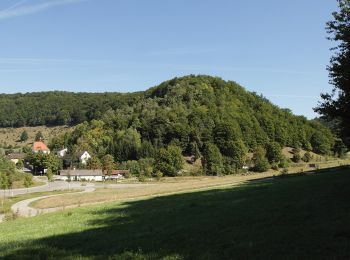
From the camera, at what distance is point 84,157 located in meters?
194

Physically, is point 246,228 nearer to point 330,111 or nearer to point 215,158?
point 330,111

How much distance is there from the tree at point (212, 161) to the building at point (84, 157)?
5744 cm

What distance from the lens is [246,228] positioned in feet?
49.0

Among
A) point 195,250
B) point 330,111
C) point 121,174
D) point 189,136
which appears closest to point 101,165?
point 121,174

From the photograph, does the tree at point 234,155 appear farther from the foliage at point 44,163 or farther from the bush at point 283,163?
the foliage at point 44,163

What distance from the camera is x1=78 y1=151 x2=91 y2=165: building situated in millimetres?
189538

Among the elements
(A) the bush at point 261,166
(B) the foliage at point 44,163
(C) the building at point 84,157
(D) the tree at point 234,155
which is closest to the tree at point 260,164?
(A) the bush at point 261,166

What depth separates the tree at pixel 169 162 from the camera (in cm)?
15438

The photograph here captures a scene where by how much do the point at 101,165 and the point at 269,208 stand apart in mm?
162413

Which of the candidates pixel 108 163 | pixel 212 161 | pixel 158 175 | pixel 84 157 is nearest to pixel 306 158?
pixel 212 161

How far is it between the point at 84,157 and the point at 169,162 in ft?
186

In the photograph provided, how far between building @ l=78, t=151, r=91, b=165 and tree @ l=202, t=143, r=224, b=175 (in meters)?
57.4

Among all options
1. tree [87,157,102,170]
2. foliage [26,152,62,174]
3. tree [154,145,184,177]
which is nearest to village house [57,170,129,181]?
foliage [26,152,62,174]

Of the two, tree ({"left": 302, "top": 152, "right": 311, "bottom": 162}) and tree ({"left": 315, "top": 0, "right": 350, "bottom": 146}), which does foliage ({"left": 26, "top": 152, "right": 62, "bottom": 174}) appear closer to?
tree ({"left": 302, "top": 152, "right": 311, "bottom": 162})
